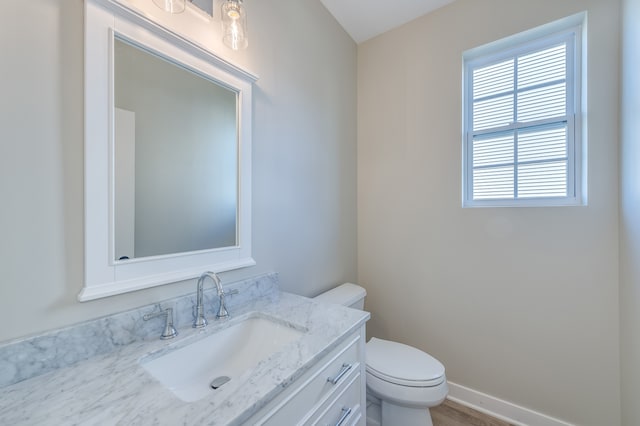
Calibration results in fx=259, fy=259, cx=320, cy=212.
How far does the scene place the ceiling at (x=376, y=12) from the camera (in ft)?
5.84

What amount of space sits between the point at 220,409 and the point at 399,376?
1.07m

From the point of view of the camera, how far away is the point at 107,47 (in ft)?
2.70

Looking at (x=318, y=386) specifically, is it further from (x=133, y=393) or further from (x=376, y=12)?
(x=376, y=12)

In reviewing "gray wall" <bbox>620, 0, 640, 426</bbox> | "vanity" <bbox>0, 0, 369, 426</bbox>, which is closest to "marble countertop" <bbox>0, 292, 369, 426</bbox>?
"vanity" <bbox>0, 0, 369, 426</bbox>

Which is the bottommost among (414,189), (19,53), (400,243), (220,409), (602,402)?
(602,402)

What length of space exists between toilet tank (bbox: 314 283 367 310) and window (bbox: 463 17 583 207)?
97 cm

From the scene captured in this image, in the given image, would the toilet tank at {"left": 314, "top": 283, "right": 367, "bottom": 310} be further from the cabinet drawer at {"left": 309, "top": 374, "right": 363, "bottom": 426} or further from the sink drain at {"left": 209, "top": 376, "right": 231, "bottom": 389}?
the sink drain at {"left": 209, "top": 376, "right": 231, "bottom": 389}

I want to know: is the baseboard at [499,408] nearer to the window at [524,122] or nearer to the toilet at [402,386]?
the toilet at [402,386]

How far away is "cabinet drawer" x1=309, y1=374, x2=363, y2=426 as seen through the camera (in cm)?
87

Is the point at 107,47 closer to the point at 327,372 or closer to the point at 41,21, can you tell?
the point at 41,21

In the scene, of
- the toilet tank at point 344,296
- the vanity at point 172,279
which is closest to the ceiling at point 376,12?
the vanity at point 172,279

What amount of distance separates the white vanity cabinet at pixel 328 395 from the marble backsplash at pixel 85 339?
51 centimetres

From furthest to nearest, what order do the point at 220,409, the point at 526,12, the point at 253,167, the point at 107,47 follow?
the point at 526,12
the point at 253,167
the point at 107,47
the point at 220,409

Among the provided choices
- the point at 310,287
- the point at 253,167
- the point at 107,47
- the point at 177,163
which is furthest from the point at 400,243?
the point at 107,47
